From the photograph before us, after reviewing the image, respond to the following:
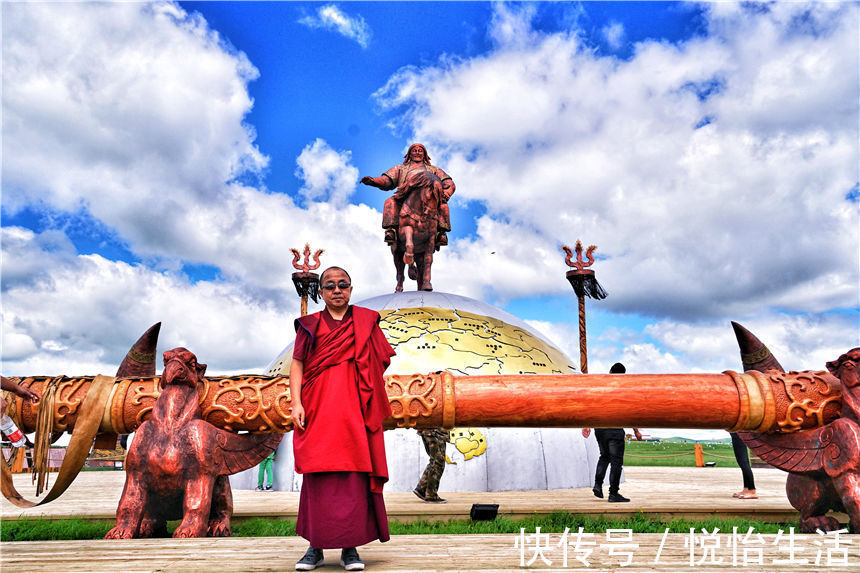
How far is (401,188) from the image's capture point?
1116cm

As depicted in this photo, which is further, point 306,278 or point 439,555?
point 306,278

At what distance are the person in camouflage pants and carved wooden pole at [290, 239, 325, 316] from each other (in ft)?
15.1

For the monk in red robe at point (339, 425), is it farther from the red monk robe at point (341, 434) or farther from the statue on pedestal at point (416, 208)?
the statue on pedestal at point (416, 208)

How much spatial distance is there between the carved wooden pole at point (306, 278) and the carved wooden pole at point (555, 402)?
608cm

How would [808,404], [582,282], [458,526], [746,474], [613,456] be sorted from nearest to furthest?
1. [808,404]
2. [458,526]
3. [613,456]
4. [746,474]
5. [582,282]

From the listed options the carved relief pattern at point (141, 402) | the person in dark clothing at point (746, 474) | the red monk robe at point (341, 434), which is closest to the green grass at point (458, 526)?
the carved relief pattern at point (141, 402)

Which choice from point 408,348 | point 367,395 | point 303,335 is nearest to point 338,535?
point 367,395

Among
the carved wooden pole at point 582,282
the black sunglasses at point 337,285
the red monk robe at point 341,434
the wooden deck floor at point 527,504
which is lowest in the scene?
the wooden deck floor at point 527,504

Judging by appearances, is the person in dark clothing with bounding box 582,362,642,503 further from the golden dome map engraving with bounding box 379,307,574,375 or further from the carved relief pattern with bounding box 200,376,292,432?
the carved relief pattern with bounding box 200,376,292,432

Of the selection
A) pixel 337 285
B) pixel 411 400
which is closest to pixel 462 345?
pixel 411 400

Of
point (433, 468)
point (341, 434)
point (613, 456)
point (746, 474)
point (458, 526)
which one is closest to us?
point (341, 434)

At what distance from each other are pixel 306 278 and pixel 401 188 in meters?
2.49

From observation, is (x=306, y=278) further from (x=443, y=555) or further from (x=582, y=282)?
(x=443, y=555)

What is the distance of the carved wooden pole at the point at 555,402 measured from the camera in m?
4.96
